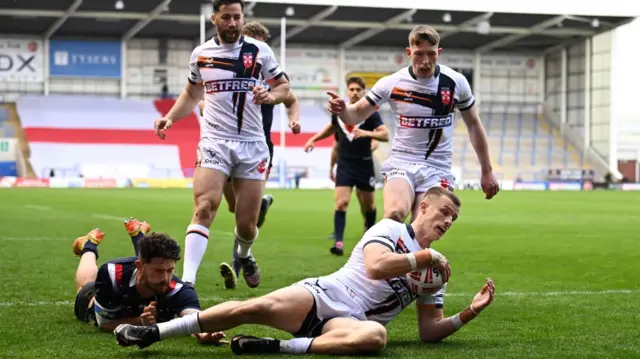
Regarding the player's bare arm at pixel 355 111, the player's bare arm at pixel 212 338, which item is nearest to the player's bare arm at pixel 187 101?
the player's bare arm at pixel 355 111

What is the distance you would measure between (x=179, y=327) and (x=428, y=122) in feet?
12.3

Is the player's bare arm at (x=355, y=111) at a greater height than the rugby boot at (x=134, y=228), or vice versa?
the player's bare arm at (x=355, y=111)

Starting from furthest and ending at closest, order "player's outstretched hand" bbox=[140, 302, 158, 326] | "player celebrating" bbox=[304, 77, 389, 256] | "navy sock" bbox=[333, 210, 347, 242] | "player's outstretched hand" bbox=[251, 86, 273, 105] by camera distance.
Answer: "player celebrating" bbox=[304, 77, 389, 256] → "navy sock" bbox=[333, 210, 347, 242] → "player's outstretched hand" bbox=[251, 86, 273, 105] → "player's outstretched hand" bbox=[140, 302, 158, 326]

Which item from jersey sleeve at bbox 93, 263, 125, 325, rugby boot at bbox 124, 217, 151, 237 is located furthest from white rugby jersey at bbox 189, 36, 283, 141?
jersey sleeve at bbox 93, 263, 125, 325

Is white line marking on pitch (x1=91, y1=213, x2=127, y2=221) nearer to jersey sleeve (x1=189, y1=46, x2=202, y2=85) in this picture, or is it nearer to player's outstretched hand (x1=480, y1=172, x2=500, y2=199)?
jersey sleeve (x1=189, y1=46, x2=202, y2=85)

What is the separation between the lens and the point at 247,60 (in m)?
7.91

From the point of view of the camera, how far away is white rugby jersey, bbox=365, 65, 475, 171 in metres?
8.27

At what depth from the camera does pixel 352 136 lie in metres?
13.2

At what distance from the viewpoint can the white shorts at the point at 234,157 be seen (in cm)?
773

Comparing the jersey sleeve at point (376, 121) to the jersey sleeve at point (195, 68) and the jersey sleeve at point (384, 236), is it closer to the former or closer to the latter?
the jersey sleeve at point (195, 68)

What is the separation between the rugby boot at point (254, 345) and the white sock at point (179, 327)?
0.76 feet

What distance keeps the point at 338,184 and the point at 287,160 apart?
4083 cm

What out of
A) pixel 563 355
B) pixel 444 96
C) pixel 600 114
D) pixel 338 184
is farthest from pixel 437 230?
pixel 600 114

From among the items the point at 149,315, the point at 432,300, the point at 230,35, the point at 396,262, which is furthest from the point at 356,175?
the point at 396,262
